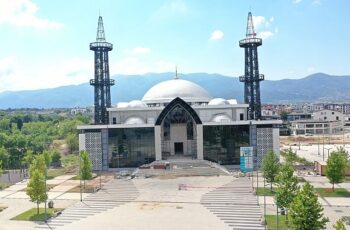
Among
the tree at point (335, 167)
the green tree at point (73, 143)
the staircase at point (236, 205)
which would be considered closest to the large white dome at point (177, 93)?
the green tree at point (73, 143)

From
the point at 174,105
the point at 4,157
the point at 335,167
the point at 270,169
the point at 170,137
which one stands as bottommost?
the point at 270,169

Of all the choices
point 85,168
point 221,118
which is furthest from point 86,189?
point 221,118

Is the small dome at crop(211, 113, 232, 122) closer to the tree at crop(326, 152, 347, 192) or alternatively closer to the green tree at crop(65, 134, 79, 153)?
the tree at crop(326, 152, 347, 192)

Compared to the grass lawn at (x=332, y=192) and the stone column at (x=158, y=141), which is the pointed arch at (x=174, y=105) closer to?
the stone column at (x=158, y=141)

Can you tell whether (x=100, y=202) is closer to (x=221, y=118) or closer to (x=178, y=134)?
(x=178, y=134)

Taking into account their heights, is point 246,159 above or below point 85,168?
above

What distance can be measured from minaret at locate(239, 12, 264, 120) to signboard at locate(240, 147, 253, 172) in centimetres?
1830

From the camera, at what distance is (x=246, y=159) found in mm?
49312

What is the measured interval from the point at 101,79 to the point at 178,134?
16413mm

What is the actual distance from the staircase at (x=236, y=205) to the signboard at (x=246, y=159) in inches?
236

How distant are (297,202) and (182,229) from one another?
385 inches

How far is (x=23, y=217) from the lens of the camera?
32406 mm

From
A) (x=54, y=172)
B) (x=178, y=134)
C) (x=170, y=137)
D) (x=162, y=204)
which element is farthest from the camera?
(x=178, y=134)

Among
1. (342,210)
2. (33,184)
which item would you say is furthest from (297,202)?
(33,184)
